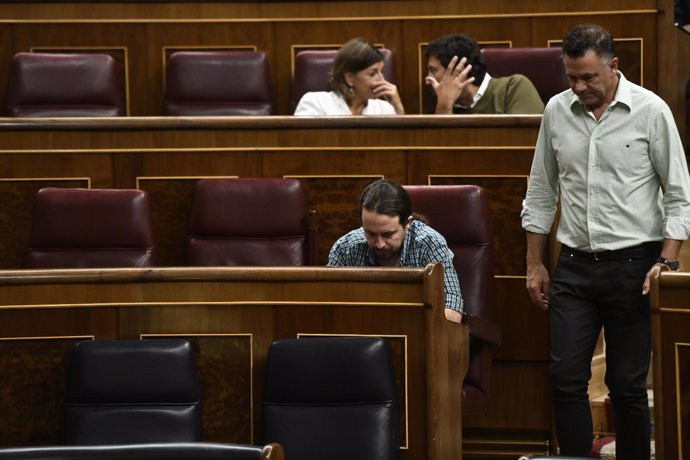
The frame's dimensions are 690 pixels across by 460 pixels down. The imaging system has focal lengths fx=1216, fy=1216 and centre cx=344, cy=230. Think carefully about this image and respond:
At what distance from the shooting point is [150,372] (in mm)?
1089

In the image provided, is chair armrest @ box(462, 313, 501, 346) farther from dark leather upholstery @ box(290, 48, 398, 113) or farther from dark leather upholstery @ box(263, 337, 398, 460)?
dark leather upholstery @ box(290, 48, 398, 113)

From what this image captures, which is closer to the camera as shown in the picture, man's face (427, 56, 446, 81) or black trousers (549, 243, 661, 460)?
black trousers (549, 243, 661, 460)

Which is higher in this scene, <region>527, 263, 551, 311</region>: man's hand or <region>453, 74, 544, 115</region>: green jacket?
<region>453, 74, 544, 115</region>: green jacket

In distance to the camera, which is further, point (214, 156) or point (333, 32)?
point (333, 32)

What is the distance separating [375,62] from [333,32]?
0.32 m

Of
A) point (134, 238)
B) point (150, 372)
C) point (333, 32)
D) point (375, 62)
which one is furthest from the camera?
point (333, 32)

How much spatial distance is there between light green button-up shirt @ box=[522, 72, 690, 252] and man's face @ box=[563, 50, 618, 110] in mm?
11

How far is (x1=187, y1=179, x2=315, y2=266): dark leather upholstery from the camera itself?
1.44 meters

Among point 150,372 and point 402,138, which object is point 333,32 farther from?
point 150,372

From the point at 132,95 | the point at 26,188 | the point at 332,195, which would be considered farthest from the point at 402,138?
the point at 132,95

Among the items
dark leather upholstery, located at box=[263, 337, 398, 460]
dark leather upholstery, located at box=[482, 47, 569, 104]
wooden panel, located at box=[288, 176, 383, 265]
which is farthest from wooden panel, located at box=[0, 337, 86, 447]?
dark leather upholstery, located at box=[482, 47, 569, 104]

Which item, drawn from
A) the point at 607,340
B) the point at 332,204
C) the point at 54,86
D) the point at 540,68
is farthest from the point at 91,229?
the point at 540,68

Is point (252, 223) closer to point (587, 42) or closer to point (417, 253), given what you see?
point (417, 253)

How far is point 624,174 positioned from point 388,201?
0.24 meters
